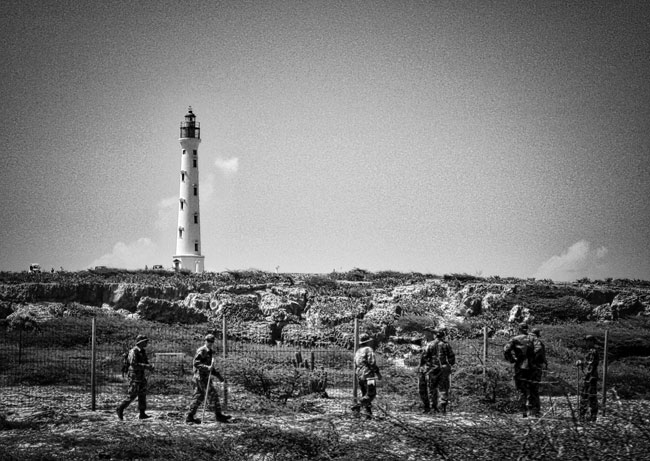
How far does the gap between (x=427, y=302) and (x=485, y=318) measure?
344 cm

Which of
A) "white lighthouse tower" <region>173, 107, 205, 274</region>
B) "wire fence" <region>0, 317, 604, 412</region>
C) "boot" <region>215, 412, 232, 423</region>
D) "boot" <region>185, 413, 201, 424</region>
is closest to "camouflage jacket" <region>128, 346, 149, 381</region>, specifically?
"boot" <region>185, 413, 201, 424</region>

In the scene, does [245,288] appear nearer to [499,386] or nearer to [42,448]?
[499,386]

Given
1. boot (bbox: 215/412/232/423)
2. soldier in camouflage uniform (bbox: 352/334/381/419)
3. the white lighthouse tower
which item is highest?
the white lighthouse tower

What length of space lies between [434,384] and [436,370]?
333 millimetres

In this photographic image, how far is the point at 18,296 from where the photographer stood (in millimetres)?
35438

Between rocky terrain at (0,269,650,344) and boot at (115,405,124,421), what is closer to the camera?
boot at (115,405,124,421)

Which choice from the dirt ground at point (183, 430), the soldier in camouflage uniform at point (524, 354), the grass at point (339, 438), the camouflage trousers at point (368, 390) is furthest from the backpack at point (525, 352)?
the camouflage trousers at point (368, 390)

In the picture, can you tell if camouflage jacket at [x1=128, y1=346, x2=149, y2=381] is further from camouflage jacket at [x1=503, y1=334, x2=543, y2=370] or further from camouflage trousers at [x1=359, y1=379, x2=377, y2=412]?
camouflage jacket at [x1=503, y1=334, x2=543, y2=370]

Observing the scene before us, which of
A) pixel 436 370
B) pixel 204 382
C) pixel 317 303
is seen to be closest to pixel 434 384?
pixel 436 370

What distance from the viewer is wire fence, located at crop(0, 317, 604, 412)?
1655 centimetres

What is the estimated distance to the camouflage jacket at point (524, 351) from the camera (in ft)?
47.2

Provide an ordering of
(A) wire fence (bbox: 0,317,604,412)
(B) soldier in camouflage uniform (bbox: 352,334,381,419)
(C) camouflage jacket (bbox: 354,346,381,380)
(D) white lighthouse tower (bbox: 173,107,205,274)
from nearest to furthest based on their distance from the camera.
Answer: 1. (B) soldier in camouflage uniform (bbox: 352,334,381,419)
2. (C) camouflage jacket (bbox: 354,346,381,380)
3. (A) wire fence (bbox: 0,317,604,412)
4. (D) white lighthouse tower (bbox: 173,107,205,274)

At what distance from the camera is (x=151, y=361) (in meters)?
19.5

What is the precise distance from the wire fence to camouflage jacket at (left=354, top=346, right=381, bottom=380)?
1366 millimetres
